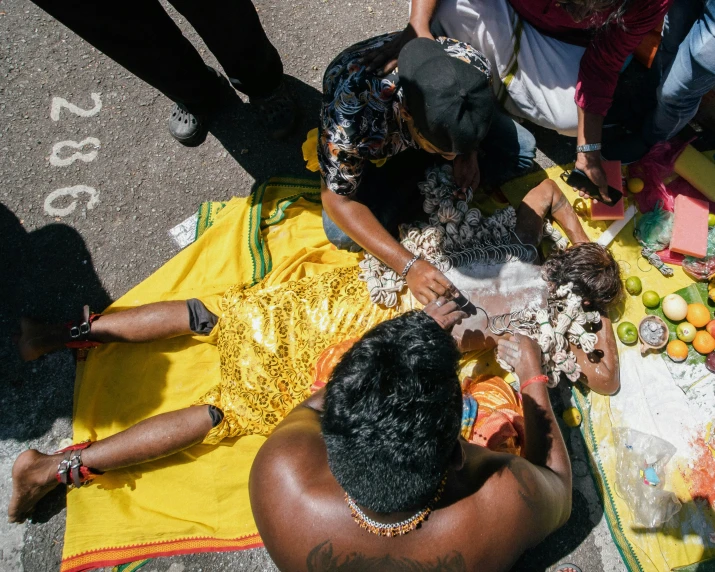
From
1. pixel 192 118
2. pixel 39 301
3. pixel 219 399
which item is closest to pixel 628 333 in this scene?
pixel 219 399

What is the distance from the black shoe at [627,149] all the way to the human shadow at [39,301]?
3.65m

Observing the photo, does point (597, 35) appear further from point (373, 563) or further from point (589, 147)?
point (373, 563)

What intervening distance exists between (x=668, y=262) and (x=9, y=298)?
14.8 feet

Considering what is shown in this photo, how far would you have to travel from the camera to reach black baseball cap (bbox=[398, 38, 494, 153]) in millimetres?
2023

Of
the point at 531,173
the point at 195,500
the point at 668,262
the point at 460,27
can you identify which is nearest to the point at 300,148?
the point at 460,27

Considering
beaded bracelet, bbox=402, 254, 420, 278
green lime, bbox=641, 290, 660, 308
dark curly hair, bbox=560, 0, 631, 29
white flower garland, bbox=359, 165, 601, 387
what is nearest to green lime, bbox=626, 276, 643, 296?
green lime, bbox=641, 290, 660, 308

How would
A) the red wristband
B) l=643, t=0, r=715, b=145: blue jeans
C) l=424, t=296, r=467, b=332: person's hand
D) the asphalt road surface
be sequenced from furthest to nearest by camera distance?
the asphalt road surface
l=643, t=0, r=715, b=145: blue jeans
the red wristband
l=424, t=296, r=467, b=332: person's hand

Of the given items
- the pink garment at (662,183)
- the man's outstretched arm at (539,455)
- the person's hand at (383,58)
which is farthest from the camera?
the pink garment at (662,183)

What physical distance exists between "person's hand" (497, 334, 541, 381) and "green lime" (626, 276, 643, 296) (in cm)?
125

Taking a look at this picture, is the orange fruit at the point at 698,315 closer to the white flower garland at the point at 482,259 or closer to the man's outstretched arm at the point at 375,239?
the white flower garland at the point at 482,259

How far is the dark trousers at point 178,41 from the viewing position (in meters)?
2.52

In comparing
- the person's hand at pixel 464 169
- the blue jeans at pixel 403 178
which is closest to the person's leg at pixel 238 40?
the blue jeans at pixel 403 178

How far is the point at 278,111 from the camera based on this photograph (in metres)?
3.58

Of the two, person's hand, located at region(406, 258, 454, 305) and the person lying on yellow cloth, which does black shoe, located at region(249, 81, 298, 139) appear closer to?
the person lying on yellow cloth
